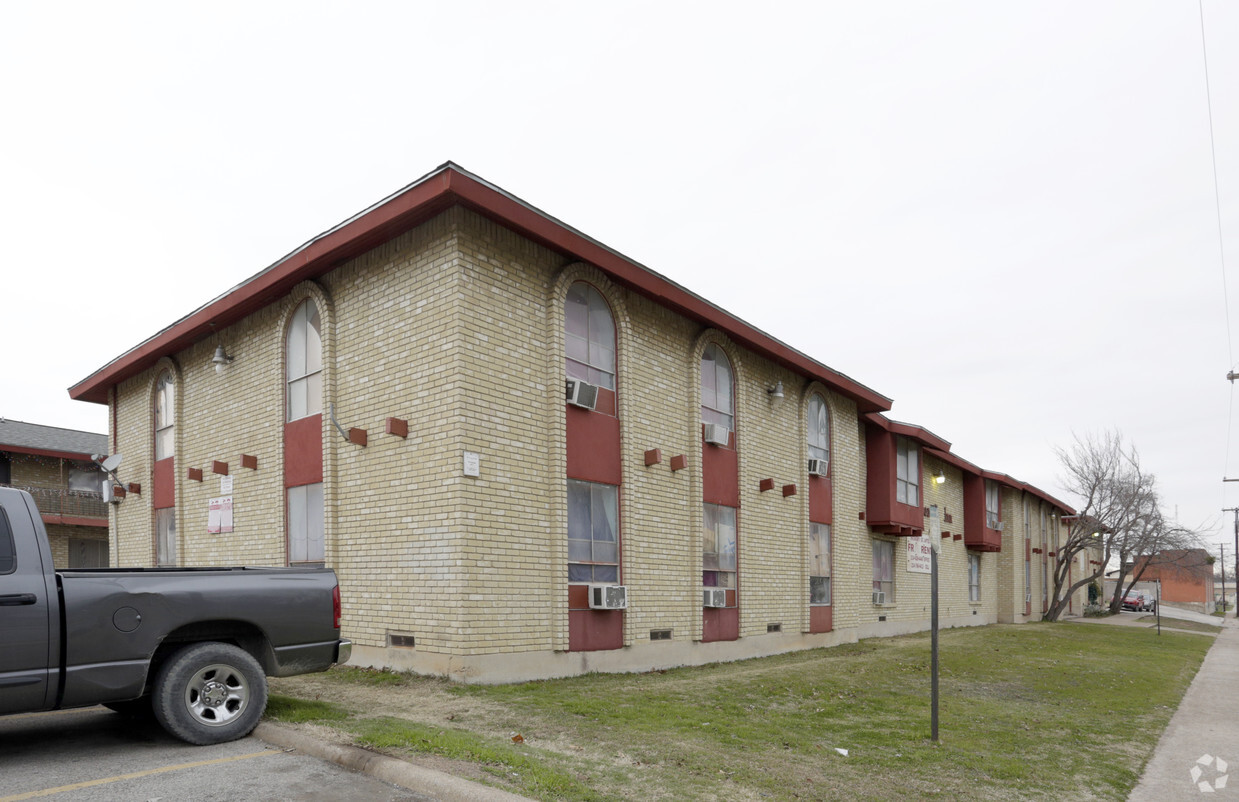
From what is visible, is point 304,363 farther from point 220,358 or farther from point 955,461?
point 955,461

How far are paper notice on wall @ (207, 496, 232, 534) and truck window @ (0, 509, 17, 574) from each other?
897 centimetres

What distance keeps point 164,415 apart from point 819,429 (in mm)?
14296

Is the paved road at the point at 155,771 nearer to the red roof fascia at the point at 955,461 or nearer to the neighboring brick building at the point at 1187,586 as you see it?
the red roof fascia at the point at 955,461

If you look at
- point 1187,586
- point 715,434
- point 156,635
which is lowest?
point 1187,586

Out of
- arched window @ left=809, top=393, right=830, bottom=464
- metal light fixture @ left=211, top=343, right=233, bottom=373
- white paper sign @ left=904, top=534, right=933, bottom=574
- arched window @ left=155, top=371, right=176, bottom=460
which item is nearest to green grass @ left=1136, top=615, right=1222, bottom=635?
arched window @ left=809, top=393, right=830, bottom=464

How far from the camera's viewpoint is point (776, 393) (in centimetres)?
1786

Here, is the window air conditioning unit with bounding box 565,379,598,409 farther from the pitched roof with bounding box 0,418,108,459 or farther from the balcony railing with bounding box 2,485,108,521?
the balcony railing with bounding box 2,485,108,521

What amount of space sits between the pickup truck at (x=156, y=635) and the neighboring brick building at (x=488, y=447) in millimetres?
3166

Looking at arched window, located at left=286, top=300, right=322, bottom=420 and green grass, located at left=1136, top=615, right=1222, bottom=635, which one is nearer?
arched window, located at left=286, top=300, right=322, bottom=420

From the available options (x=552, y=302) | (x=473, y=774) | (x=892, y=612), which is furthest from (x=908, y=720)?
(x=892, y=612)

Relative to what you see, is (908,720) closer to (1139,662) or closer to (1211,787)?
(1211,787)

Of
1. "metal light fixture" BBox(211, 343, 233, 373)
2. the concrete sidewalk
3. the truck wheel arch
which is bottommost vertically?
the concrete sidewalk

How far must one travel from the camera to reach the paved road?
5.56 m

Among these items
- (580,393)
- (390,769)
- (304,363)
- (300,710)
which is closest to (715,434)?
(580,393)
